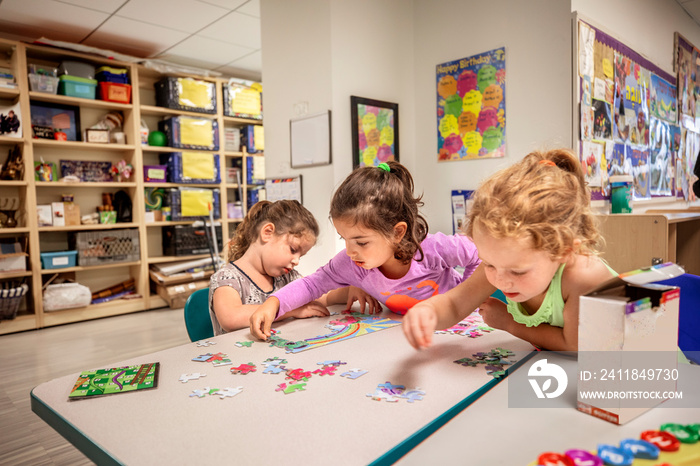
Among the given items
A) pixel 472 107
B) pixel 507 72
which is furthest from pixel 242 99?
pixel 507 72

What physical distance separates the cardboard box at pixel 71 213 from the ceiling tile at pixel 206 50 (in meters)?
1.78

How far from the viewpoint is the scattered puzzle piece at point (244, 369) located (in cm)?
98

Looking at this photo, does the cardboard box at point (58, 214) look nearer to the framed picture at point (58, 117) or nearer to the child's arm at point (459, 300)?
the framed picture at point (58, 117)

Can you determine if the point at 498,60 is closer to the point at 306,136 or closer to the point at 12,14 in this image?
the point at 306,136

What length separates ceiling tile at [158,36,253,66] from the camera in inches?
174

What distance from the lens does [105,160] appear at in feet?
15.6

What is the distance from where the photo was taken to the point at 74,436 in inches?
29.9

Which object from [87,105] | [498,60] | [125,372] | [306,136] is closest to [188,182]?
[87,105]

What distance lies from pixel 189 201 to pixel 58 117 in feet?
4.63

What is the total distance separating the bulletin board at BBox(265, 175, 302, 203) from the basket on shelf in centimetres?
243

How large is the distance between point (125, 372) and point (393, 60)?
Result: 2.60 meters

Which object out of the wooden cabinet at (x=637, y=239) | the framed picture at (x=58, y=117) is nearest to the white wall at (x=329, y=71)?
the wooden cabinet at (x=637, y=239)

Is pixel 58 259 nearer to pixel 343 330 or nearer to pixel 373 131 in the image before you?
pixel 373 131

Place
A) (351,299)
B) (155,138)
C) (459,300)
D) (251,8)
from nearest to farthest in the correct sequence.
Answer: (459,300) < (351,299) < (251,8) < (155,138)
